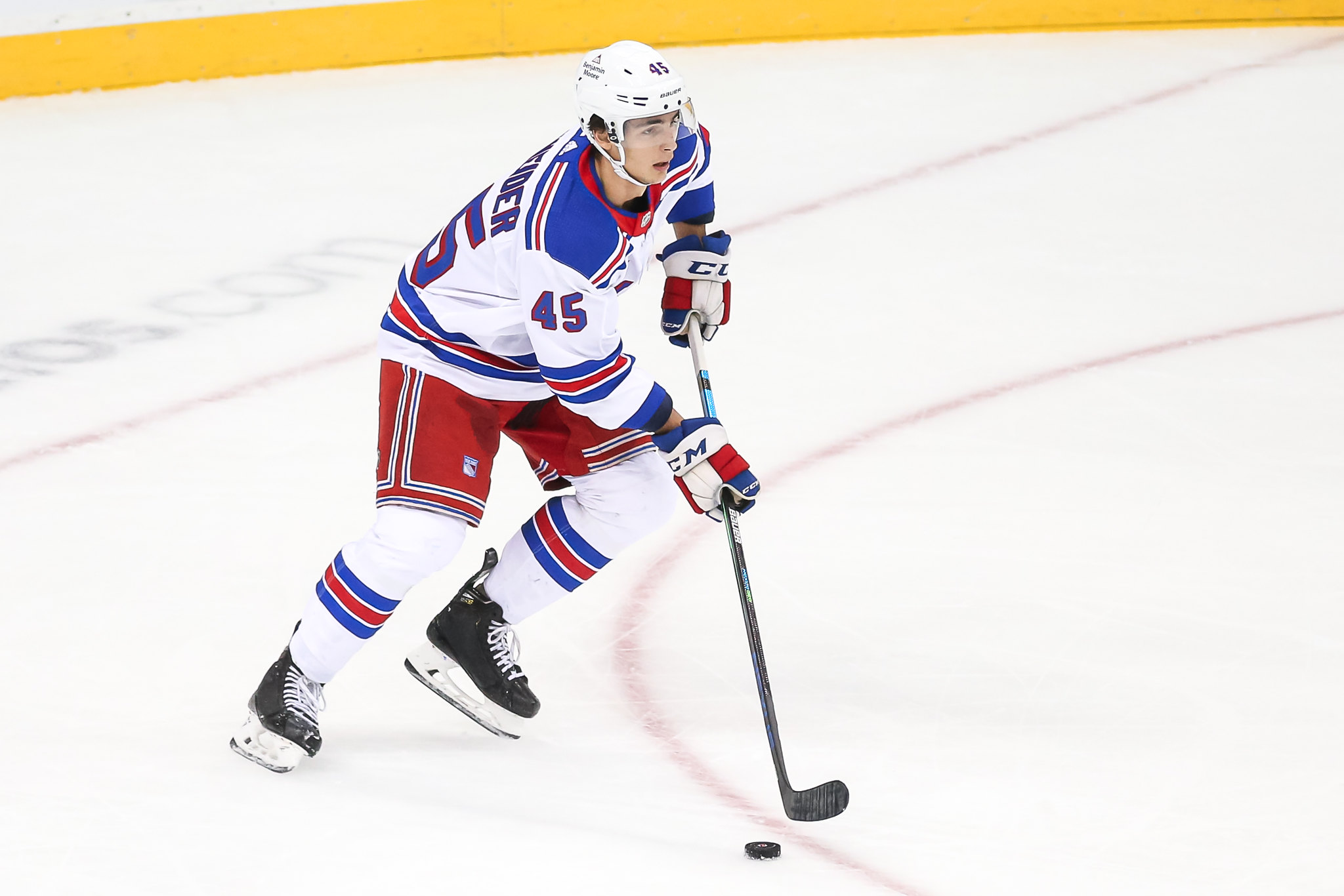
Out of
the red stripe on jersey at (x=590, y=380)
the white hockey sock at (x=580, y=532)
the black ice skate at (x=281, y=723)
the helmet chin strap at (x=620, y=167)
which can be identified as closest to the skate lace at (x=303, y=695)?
the black ice skate at (x=281, y=723)

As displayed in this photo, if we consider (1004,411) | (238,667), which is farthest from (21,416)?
(1004,411)

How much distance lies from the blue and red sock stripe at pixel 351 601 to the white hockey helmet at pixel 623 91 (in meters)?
0.76

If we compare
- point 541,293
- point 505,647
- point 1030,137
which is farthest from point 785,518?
point 1030,137

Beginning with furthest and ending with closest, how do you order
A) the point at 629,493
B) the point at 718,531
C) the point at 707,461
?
the point at 718,531
the point at 629,493
the point at 707,461

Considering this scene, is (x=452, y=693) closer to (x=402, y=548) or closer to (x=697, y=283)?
(x=402, y=548)

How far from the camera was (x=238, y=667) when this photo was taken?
2943 millimetres

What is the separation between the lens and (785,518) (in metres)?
3.54

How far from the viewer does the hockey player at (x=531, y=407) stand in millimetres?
2373

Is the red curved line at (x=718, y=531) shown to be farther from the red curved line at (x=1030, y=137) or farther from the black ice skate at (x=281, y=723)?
the red curved line at (x=1030, y=137)

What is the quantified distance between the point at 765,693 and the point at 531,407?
0.64 meters

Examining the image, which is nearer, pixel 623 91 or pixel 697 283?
pixel 623 91

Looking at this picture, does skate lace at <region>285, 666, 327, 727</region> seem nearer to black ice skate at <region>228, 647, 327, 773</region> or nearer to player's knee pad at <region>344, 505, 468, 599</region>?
black ice skate at <region>228, 647, 327, 773</region>

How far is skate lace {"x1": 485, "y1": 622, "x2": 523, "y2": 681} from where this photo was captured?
2.78 metres

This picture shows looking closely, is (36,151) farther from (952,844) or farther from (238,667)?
(952,844)
